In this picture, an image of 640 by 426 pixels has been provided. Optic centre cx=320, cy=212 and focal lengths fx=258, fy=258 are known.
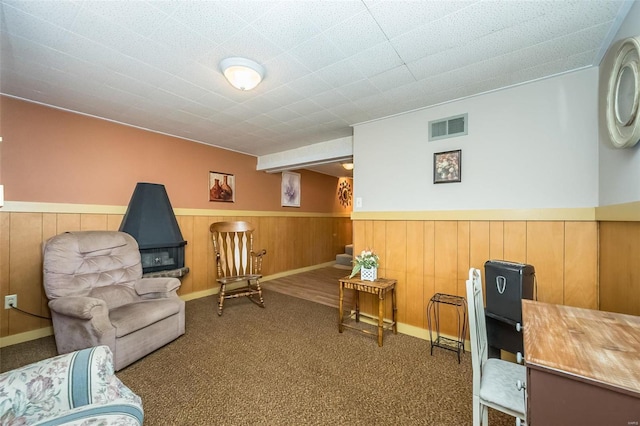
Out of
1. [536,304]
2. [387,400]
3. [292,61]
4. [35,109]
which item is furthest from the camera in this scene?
[35,109]

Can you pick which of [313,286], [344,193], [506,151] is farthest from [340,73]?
[344,193]

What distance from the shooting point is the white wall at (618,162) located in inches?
52.9

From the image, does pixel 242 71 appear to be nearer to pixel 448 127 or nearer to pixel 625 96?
pixel 448 127

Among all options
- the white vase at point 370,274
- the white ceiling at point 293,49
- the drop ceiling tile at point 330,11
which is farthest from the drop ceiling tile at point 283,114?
the white vase at point 370,274

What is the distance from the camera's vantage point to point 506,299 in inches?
70.6

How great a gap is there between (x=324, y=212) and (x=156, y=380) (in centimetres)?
468

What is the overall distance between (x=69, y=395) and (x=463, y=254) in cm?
275

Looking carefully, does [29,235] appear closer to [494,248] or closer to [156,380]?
[156,380]

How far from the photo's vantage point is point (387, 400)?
169 cm

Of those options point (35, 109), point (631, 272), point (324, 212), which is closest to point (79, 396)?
point (631, 272)

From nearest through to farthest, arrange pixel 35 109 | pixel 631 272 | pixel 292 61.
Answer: pixel 631 272 → pixel 292 61 → pixel 35 109

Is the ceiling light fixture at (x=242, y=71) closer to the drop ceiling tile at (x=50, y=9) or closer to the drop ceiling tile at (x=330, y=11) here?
the drop ceiling tile at (x=330, y=11)

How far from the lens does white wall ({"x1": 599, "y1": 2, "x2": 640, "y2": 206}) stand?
1345 mm

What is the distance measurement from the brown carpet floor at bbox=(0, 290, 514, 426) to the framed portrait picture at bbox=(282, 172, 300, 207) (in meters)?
2.84
